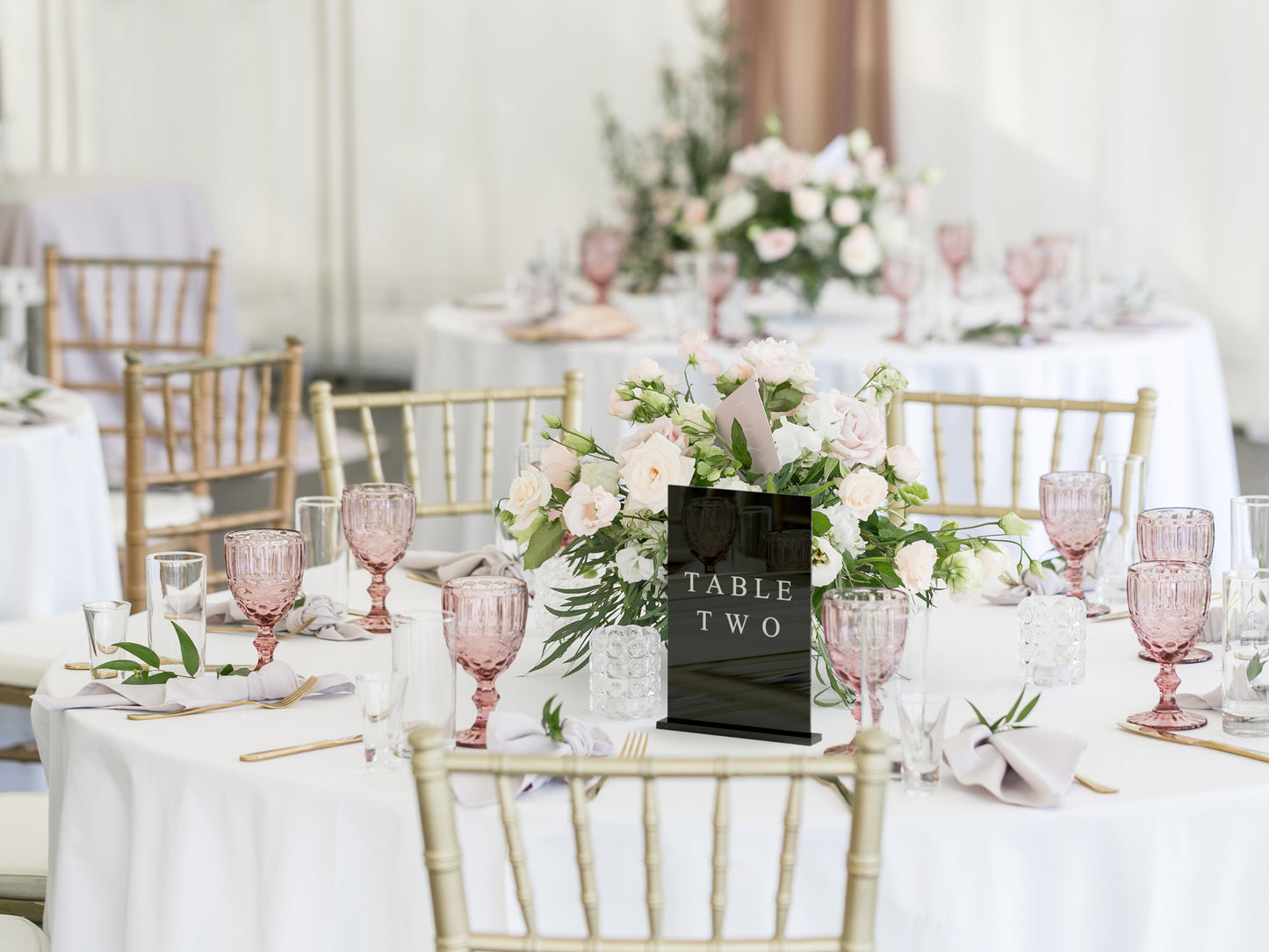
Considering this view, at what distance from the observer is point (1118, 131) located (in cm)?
693

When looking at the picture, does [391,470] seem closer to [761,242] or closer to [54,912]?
[761,242]

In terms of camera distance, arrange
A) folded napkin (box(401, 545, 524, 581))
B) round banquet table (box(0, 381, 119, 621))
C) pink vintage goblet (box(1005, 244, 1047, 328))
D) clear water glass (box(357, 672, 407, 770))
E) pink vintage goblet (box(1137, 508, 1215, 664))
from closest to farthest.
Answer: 1. clear water glass (box(357, 672, 407, 770))
2. pink vintage goblet (box(1137, 508, 1215, 664))
3. folded napkin (box(401, 545, 524, 581))
4. round banquet table (box(0, 381, 119, 621))
5. pink vintage goblet (box(1005, 244, 1047, 328))

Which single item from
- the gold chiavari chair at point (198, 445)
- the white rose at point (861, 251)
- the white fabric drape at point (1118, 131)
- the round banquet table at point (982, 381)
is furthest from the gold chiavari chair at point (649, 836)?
the white fabric drape at point (1118, 131)

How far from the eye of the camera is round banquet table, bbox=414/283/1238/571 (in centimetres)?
370

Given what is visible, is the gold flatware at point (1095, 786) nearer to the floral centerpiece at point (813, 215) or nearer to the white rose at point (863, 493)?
the white rose at point (863, 493)

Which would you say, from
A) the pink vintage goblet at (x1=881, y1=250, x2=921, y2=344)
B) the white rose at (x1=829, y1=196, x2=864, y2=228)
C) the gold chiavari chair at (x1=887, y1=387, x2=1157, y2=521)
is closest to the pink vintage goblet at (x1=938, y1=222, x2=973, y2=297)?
the white rose at (x1=829, y1=196, x2=864, y2=228)

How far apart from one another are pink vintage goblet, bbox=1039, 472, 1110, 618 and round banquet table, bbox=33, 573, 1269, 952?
463 mm

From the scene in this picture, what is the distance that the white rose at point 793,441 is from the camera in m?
1.67

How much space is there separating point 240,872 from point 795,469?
693 millimetres

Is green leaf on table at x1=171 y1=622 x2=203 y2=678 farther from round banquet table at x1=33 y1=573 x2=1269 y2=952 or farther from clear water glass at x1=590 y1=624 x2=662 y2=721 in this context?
clear water glass at x1=590 y1=624 x2=662 y2=721

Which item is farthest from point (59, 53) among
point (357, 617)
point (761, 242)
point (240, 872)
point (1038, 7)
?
point (240, 872)

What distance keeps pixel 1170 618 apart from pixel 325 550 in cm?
109

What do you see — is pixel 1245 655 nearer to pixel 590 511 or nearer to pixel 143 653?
pixel 590 511

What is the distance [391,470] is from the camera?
21.4 feet
